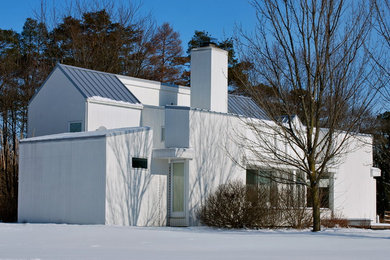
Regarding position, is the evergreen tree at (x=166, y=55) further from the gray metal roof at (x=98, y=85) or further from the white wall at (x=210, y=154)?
the white wall at (x=210, y=154)

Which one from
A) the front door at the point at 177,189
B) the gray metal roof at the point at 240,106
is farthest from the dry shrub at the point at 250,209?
the gray metal roof at the point at 240,106

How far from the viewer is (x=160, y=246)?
1432cm

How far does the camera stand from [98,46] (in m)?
42.5

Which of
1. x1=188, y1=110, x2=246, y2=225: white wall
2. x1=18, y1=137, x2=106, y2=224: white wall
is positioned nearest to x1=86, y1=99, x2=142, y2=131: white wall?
x1=18, y1=137, x2=106, y2=224: white wall

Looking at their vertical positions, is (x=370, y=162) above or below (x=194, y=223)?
above

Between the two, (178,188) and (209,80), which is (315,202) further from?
(209,80)

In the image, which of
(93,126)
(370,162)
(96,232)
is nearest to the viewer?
(96,232)

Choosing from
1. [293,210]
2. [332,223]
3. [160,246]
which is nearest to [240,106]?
[332,223]

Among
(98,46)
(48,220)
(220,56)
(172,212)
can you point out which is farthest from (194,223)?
(98,46)

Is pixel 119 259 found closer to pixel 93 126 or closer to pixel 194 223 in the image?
pixel 194 223

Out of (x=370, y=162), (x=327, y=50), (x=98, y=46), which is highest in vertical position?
(x=98, y=46)

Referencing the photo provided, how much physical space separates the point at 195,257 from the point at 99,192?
10774 millimetres

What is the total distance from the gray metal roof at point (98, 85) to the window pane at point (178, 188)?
4.36 m

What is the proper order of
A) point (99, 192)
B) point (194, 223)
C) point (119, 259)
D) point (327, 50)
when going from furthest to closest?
point (194, 223), point (99, 192), point (327, 50), point (119, 259)
